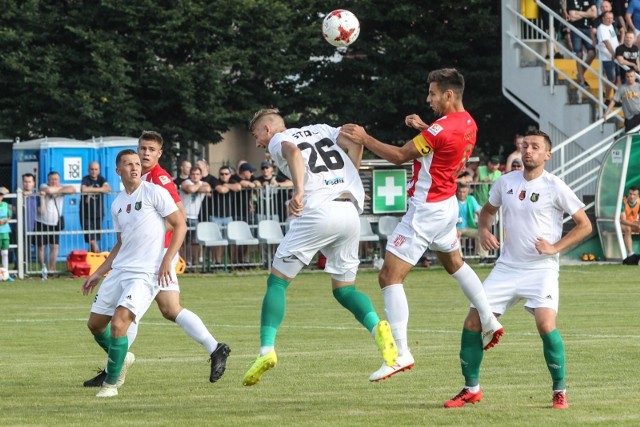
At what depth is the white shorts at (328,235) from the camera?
10.6 m

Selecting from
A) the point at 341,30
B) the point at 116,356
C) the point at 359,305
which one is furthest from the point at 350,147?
the point at 341,30

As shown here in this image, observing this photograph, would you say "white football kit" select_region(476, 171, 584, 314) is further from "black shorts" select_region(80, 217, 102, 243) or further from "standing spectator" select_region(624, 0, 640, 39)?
"standing spectator" select_region(624, 0, 640, 39)

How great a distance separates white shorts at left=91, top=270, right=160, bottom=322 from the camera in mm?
10609

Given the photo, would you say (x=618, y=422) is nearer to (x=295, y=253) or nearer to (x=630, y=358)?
(x=295, y=253)

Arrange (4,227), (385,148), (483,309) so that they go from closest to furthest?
(483,309) → (385,148) → (4,227)

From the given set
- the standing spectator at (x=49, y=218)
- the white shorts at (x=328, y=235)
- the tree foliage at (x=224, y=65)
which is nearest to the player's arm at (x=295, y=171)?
the white shorts at (x=328, y=235)

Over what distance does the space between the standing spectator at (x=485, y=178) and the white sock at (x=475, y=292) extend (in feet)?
54.8

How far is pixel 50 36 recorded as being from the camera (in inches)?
1326

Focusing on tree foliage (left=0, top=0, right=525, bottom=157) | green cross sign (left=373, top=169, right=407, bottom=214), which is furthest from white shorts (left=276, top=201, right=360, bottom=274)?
tree foliage (left=0, top=0, right=525, bottom=157)

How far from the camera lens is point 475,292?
10.1m

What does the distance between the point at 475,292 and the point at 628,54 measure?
2076cm

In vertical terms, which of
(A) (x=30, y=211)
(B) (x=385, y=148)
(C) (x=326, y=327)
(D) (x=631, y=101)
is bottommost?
(C) (x=326, y=327)

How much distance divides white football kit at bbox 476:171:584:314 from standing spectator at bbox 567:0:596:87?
71.4 feet

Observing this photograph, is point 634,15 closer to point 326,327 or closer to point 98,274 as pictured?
point 326,327
